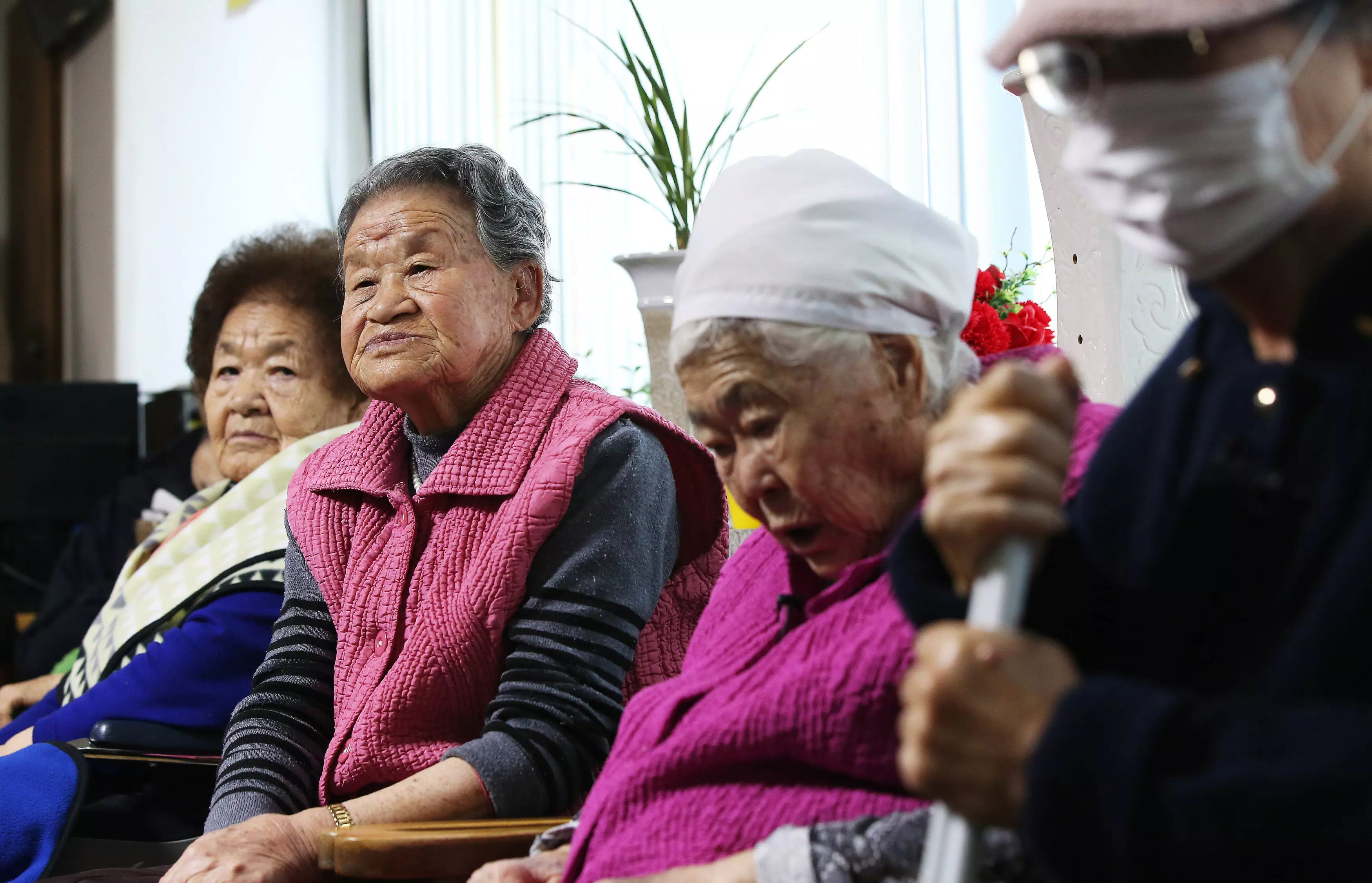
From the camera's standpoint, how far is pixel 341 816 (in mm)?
1617

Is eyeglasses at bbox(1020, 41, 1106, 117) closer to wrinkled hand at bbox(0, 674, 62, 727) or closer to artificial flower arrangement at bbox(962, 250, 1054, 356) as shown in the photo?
artificial flower arrangement at bbox(962, 250, 1054, 356)

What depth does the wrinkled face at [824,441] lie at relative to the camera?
119 centimetres

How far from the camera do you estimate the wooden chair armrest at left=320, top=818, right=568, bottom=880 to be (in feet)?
4.75

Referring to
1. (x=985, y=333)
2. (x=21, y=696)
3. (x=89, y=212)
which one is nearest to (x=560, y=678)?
(x=985, y=333)

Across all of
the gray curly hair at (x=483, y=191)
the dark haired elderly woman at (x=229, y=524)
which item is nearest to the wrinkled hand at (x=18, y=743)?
the dark haired elderly woman at (x=229, y=524)

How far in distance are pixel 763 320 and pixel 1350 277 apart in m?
0.55

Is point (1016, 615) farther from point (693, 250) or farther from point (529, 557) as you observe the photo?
point (529, 557)

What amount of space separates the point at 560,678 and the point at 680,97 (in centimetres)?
264

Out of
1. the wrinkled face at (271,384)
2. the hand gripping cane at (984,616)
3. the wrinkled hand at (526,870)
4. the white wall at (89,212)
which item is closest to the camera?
the hand gripping cane at (984,616)

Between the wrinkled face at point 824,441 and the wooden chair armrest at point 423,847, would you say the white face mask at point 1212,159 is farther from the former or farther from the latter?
the wooden chair armrest at point 423,847

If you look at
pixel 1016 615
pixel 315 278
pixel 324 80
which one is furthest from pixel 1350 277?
pixel 324 80

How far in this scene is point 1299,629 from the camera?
71cm

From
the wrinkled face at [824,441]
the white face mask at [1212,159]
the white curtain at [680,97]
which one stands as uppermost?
the white curtain at [680,97]

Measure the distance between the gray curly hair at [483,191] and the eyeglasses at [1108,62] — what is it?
1251 millimetres
